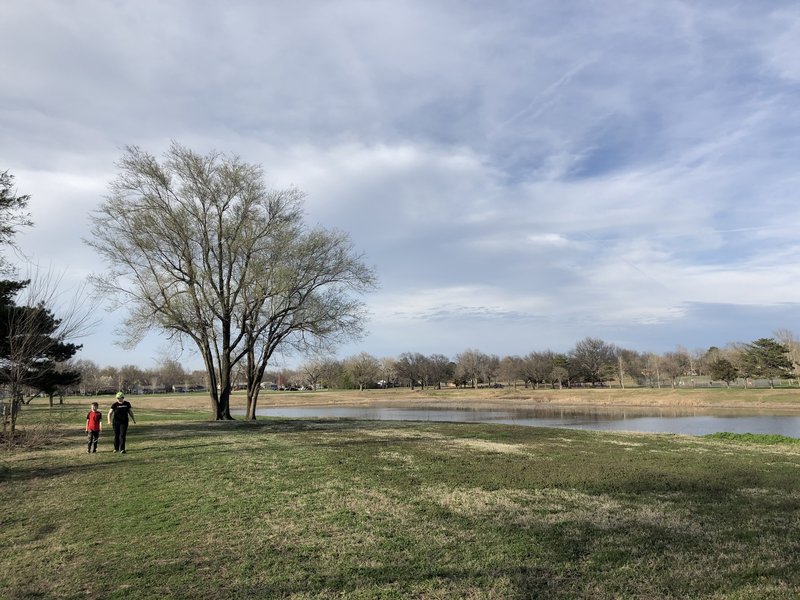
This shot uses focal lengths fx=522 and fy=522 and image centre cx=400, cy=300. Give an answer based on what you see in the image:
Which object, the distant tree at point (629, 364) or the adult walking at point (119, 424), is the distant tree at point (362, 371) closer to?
the distant tree at point (629, 364)

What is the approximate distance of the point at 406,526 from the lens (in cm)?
589

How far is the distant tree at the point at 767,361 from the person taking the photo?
202 ft

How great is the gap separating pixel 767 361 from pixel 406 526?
71.4 m

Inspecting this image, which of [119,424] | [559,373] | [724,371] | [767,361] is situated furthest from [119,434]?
[559,373]

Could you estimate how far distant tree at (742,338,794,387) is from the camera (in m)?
61.5

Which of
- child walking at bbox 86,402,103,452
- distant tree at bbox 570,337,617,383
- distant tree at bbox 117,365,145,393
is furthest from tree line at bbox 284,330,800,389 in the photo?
child walking at bbox 86,402,103,452

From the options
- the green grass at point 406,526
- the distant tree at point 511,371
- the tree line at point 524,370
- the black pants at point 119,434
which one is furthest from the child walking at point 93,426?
the distant tree at point 511,371

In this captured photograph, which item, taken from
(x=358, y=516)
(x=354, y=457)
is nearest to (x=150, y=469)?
(x=354, y=457)

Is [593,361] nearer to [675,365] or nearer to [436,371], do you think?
[675,365]

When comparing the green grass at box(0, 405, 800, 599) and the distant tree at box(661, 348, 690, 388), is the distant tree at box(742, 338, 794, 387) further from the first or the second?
the green grass at box(0, 405, 800, 599)

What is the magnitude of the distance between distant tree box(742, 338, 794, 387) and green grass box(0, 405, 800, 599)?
61819mm

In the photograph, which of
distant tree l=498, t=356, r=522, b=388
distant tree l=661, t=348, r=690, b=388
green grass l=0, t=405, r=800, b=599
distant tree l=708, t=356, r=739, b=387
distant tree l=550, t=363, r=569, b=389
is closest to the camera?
green grass l=0, t=405, r=800, b=599

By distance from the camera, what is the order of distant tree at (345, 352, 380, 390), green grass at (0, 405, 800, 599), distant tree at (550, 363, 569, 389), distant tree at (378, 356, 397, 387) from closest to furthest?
1. green grass at (0, 405, 800, 599)
2. distant tree at (550, 363, 569, 389)
3. distant tree at (345, 352, 380, 390)
4. distant tree at (378, 356, 397, 387)

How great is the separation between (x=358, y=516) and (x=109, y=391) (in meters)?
130
